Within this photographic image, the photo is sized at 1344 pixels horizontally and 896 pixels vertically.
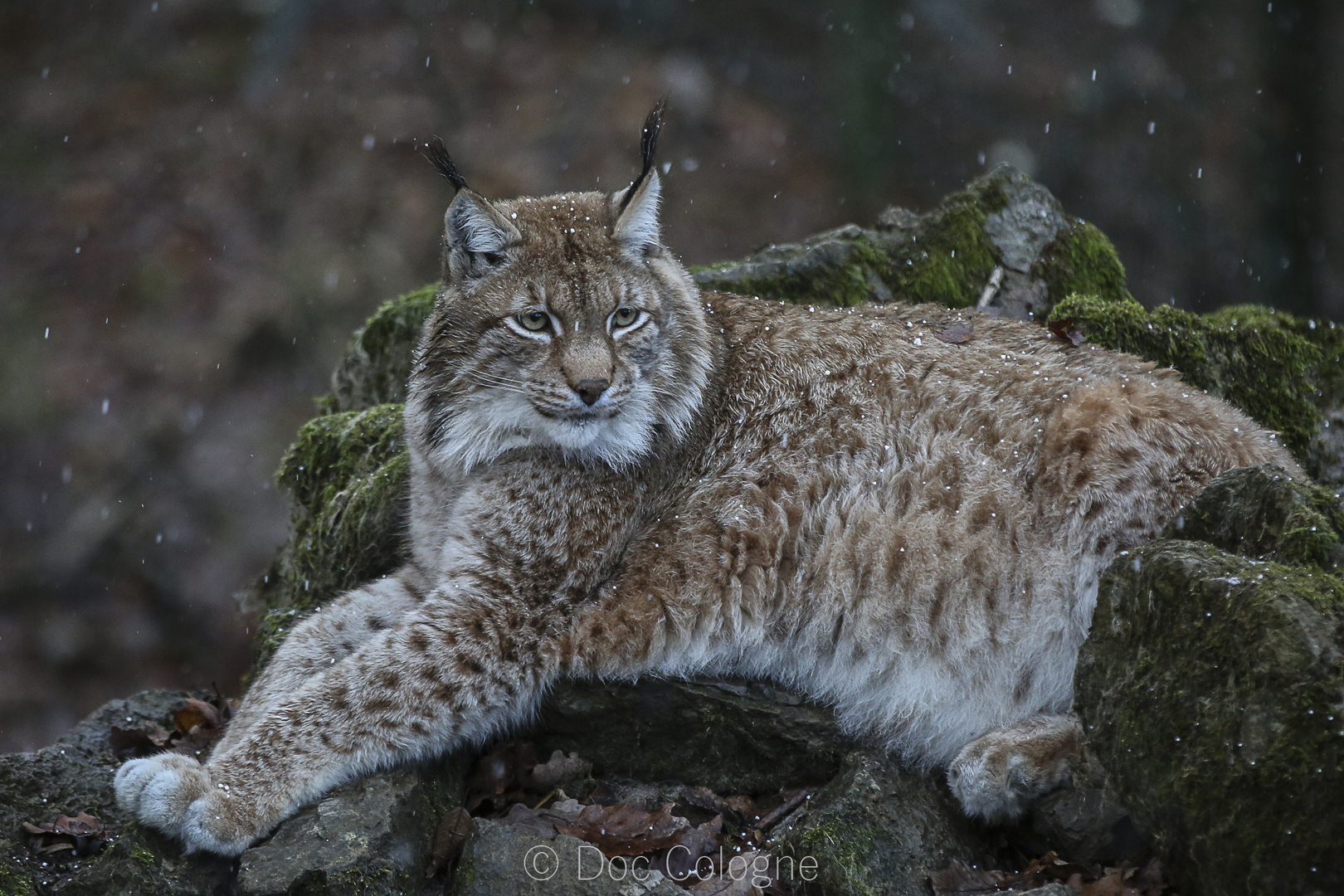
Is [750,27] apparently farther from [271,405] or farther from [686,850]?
[686,850]

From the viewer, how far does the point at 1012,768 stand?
11.2 feet

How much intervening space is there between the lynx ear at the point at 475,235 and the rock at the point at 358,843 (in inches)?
65.6

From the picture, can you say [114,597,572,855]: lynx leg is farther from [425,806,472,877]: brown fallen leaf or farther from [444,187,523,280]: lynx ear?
[444,187,523,280]: lynx ear

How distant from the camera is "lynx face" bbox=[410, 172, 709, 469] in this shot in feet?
12.5

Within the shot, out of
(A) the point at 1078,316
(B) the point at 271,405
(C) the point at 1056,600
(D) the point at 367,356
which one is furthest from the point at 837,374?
(B) the point at 271,405

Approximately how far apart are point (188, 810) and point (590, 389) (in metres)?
1.73

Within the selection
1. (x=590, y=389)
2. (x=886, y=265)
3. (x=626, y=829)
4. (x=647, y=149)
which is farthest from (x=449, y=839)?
(x=886, y=265)

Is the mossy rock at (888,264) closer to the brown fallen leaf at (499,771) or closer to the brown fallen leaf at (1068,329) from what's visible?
the brown fallen leaf at (1068,329)

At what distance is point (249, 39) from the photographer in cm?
1249

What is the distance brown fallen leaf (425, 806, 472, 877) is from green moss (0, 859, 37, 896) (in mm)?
1156

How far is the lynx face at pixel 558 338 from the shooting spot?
3.81 m

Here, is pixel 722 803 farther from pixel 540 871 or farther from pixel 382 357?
pixel 382 357

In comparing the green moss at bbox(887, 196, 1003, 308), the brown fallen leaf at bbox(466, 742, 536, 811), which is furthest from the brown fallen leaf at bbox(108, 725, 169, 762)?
the green moss at bbox(887, 196, 1003, 308)

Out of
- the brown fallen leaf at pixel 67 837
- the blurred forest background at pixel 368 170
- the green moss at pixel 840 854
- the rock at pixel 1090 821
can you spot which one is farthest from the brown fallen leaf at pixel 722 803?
the blurred forest background at pixel 368 170
